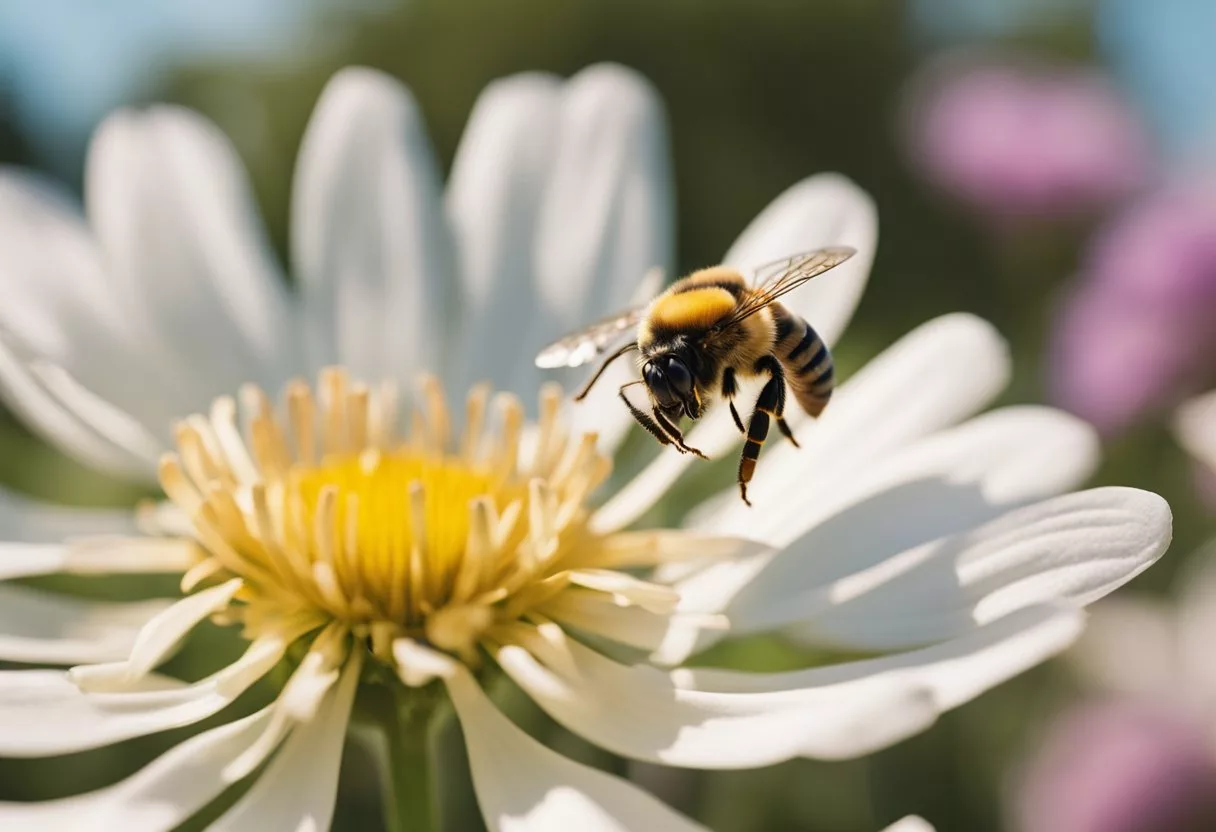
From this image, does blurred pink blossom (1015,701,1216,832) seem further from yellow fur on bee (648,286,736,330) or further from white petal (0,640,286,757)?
white petal (0,640,286,757)

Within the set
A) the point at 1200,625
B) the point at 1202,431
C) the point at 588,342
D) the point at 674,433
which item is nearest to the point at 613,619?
the point at 674,433

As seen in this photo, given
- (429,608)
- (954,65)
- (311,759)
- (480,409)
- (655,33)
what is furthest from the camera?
(655,33)

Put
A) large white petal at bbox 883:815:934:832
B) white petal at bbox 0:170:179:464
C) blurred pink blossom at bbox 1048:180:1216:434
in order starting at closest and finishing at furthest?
1. large white petal at bbox 883:815:934:832
2. white petal at bbox 0:170:179:464
3. blurred pink blossom at bbox 1048:180:1216:434

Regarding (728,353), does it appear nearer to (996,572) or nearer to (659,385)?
(659,385)

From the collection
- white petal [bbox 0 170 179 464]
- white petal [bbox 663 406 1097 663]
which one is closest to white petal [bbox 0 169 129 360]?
white petal [bbox 0 170 179 464]

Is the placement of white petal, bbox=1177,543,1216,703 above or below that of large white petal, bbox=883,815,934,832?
above

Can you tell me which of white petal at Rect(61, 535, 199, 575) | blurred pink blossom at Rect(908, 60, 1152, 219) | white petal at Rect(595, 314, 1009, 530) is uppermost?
blurred pink blossom at Rect(908, 60, 1152, 219)

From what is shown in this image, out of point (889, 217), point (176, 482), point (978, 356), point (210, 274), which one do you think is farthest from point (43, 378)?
point (889, 217)

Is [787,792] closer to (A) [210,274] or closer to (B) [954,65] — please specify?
(A) [210,274]
